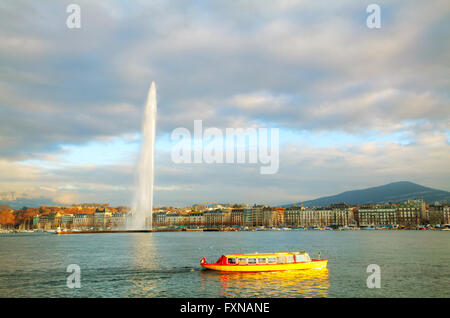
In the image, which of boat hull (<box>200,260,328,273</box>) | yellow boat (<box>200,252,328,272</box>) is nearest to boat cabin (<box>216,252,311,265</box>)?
yellow boat (<box>200,252,328,272</box>)

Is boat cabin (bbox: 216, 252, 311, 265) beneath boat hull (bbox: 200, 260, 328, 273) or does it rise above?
above

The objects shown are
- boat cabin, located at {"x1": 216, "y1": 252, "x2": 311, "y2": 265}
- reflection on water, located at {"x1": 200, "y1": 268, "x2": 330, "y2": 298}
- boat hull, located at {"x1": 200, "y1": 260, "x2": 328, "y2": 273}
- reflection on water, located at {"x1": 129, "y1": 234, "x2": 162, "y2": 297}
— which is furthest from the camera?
boat cabin, located at {"x1": 216, "y1": 252, "x2": 311, "y2": 265}

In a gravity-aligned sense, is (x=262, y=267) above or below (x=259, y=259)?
below

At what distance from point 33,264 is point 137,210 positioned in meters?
81.1

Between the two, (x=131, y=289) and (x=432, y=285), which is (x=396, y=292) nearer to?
(x=432, y=285)

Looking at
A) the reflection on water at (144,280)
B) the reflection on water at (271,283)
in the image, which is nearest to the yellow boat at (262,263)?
the reflection on water at (271,283)

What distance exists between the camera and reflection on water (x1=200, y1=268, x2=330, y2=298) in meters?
28.4

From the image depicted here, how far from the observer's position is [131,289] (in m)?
30.0

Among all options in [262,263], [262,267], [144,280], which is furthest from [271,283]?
[144,280]

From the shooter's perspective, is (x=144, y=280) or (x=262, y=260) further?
(x=262, y=260)

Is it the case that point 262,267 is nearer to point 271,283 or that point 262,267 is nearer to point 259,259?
point 259,259

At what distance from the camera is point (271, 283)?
3222 cm

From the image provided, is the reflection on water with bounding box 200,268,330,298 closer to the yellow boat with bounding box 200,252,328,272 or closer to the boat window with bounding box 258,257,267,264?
the yellow boat with bounding box 200,252,328,272
